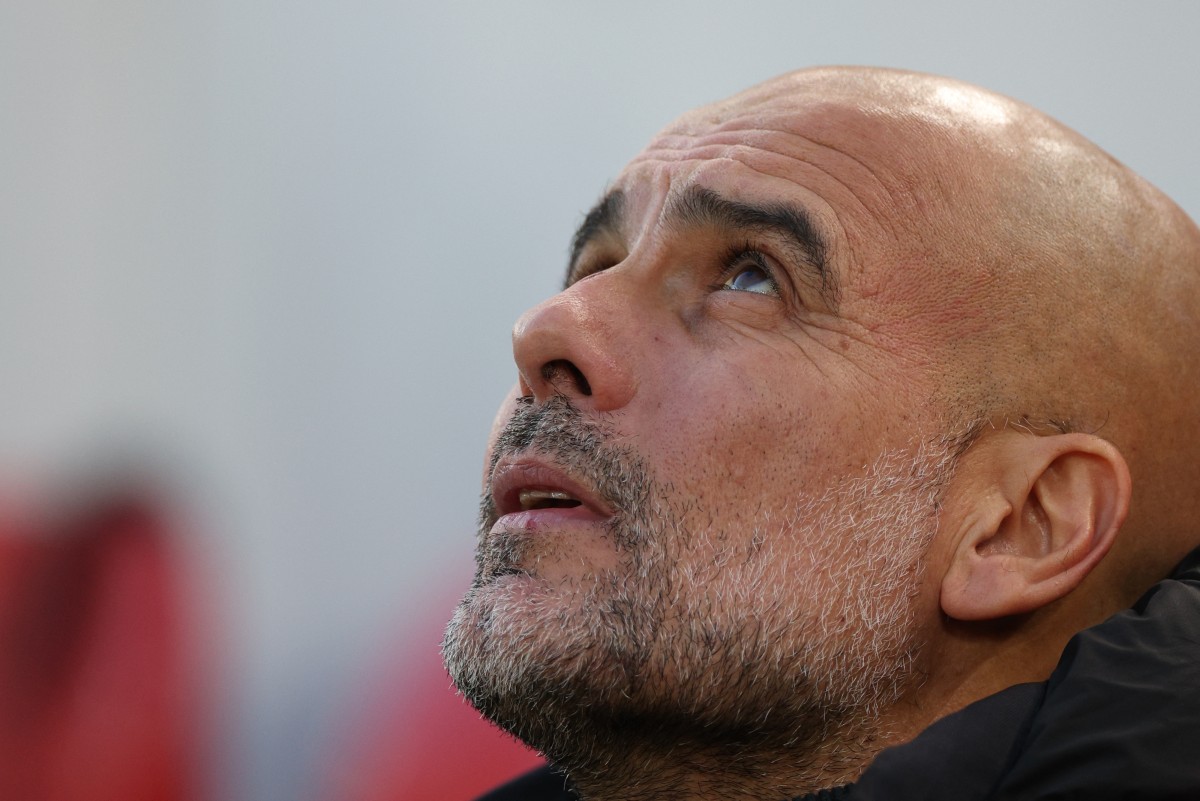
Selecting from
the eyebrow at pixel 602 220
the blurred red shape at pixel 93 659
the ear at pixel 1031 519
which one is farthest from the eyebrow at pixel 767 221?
the blurred red shape at pixel 93 659

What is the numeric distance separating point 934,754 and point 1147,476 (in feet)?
1.59

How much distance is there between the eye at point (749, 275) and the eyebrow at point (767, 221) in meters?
0.03

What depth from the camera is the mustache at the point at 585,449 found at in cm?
110

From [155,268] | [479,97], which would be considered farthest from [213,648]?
[479,97]

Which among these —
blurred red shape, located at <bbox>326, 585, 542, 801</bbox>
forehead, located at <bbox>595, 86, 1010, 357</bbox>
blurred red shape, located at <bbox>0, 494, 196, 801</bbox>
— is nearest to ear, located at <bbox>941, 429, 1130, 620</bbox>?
forehead, located at <bbox>595, 86, 1010, 357</bbox>

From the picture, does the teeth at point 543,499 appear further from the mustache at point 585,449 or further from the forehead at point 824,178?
the forehead at point 824,178

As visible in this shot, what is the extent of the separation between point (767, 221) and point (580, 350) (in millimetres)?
267

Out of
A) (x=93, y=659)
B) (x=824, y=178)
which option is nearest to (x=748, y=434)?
(x=824, y=178)

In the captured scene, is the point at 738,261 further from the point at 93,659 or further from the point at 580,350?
the point at 93,659

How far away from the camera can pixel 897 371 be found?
3.85ft

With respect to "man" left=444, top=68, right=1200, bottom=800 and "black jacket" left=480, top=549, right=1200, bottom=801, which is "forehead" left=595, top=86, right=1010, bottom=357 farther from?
"black jacket" left=480, top=549, right=1200, bottom=801

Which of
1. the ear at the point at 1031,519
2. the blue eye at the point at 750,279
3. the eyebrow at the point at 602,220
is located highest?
the eyebrow at the point at 602,220

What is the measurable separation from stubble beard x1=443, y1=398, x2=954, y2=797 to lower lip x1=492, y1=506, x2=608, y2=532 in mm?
15

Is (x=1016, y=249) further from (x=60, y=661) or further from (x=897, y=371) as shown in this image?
(x=60, y=661)
